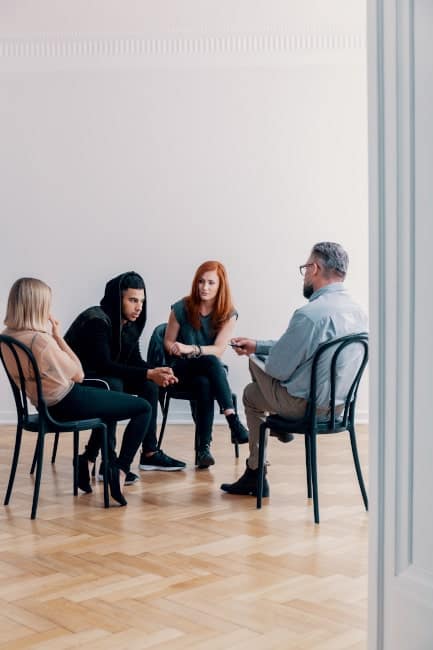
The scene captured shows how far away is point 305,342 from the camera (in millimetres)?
3758

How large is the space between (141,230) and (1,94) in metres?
1.56

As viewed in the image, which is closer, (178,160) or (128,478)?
(128,478)

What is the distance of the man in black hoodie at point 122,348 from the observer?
176 inches

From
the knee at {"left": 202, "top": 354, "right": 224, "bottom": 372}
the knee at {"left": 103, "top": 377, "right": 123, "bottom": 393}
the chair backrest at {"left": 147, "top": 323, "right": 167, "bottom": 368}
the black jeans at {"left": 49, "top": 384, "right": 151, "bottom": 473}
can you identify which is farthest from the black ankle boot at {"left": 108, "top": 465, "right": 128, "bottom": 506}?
the chair backrest at {"left": 147, "top": 323, "right": 167, "bottom": 368}

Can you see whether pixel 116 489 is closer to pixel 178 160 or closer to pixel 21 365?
pixel 21 365

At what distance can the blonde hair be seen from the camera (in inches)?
152

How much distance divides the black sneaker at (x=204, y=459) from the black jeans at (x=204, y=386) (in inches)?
1.4

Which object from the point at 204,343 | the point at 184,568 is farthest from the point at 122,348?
the point at 184,568

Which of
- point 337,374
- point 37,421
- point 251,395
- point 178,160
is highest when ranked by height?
point 178,160

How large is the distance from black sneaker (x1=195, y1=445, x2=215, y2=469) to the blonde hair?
4.42 feet

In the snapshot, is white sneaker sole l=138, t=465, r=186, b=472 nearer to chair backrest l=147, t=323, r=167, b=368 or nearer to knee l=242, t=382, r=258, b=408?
chair backrest l=147, t=323, r=167, b=368

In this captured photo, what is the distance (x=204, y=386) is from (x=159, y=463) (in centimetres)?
50

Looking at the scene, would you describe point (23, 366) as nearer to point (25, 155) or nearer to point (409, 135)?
point (409, 135)

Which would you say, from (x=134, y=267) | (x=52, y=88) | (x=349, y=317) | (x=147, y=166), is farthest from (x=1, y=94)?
(x=349, y=317)
